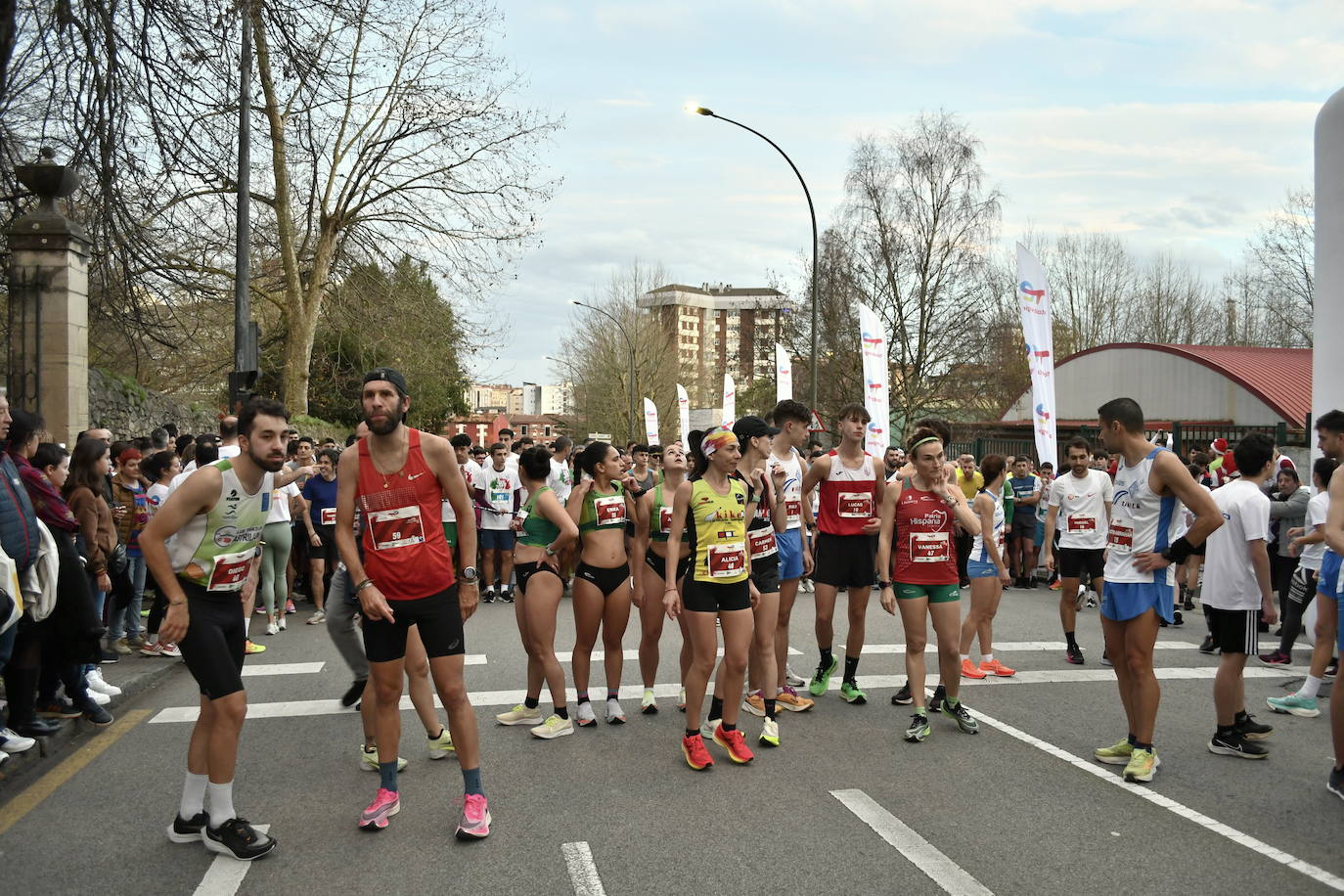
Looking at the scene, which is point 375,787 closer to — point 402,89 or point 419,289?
point 402,89

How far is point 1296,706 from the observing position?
24.4 ft

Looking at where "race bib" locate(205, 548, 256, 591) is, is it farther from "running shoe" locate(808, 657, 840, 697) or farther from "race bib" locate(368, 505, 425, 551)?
"running shoe" locate(808, 657, 840, 697)

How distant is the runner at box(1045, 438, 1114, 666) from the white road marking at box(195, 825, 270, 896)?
282 inches

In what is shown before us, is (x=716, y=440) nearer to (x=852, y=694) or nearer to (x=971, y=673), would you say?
(x=852, y=694)

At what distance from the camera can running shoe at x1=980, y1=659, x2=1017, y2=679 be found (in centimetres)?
859

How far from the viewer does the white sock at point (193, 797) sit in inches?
188

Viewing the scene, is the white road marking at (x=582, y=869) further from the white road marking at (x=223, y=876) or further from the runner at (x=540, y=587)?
the runner at (x=540, y=587)

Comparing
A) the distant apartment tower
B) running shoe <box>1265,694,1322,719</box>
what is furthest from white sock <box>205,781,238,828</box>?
the distant apartment tower

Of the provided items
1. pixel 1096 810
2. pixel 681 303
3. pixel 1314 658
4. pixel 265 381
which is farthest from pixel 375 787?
→ pixel 681 303

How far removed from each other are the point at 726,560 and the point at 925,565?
1585mm

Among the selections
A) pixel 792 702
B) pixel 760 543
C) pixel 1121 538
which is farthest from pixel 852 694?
pixel 1121 538

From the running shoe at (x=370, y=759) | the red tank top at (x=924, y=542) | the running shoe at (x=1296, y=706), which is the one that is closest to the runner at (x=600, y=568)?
the running shoe at (x=370, y=759)

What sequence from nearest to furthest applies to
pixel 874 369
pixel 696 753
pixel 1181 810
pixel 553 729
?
pixel 1181 810
pixel 696 753
pixel 553 729
pixel 874 369

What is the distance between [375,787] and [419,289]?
949 inches
